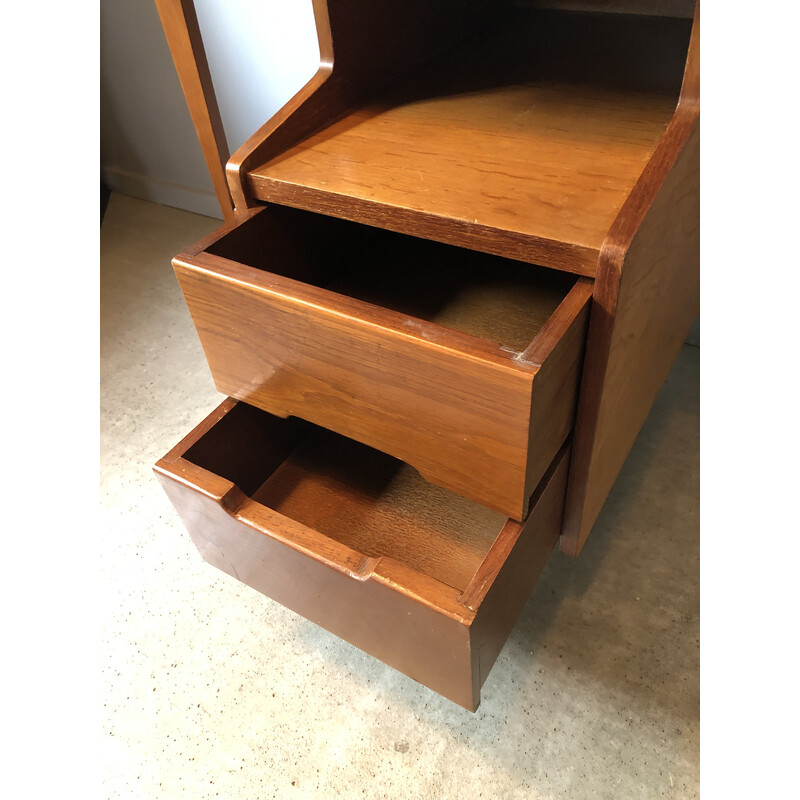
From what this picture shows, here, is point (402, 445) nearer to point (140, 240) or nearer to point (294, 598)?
point (294, 598)

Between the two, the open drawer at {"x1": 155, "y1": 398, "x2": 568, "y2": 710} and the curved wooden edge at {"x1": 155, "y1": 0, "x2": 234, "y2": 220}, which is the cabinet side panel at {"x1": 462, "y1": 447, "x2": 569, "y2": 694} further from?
the curved wooden edge at {"x1": 155, "y1": 0, "x2": 234, "y2": 220}

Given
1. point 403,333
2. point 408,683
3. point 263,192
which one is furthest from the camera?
point 408,683

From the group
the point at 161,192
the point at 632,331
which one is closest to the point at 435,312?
the point at 632,331

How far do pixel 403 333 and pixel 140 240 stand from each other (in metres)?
1.20

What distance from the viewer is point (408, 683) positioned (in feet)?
2.27

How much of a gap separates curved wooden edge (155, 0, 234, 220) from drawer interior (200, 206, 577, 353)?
151mm

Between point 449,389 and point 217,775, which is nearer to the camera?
point 449,389

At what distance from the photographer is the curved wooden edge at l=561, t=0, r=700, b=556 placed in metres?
0.45

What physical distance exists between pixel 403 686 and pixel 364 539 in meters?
0.18

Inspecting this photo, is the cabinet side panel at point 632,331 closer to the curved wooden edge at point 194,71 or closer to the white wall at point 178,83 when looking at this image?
the curved wooden edge at point 194,71

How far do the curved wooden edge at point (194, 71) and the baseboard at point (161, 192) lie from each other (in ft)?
2.07

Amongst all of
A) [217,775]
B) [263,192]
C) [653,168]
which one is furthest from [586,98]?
[217,775]

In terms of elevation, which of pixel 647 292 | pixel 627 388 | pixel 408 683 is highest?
pixel 647 292

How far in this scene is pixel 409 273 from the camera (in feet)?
2.30
